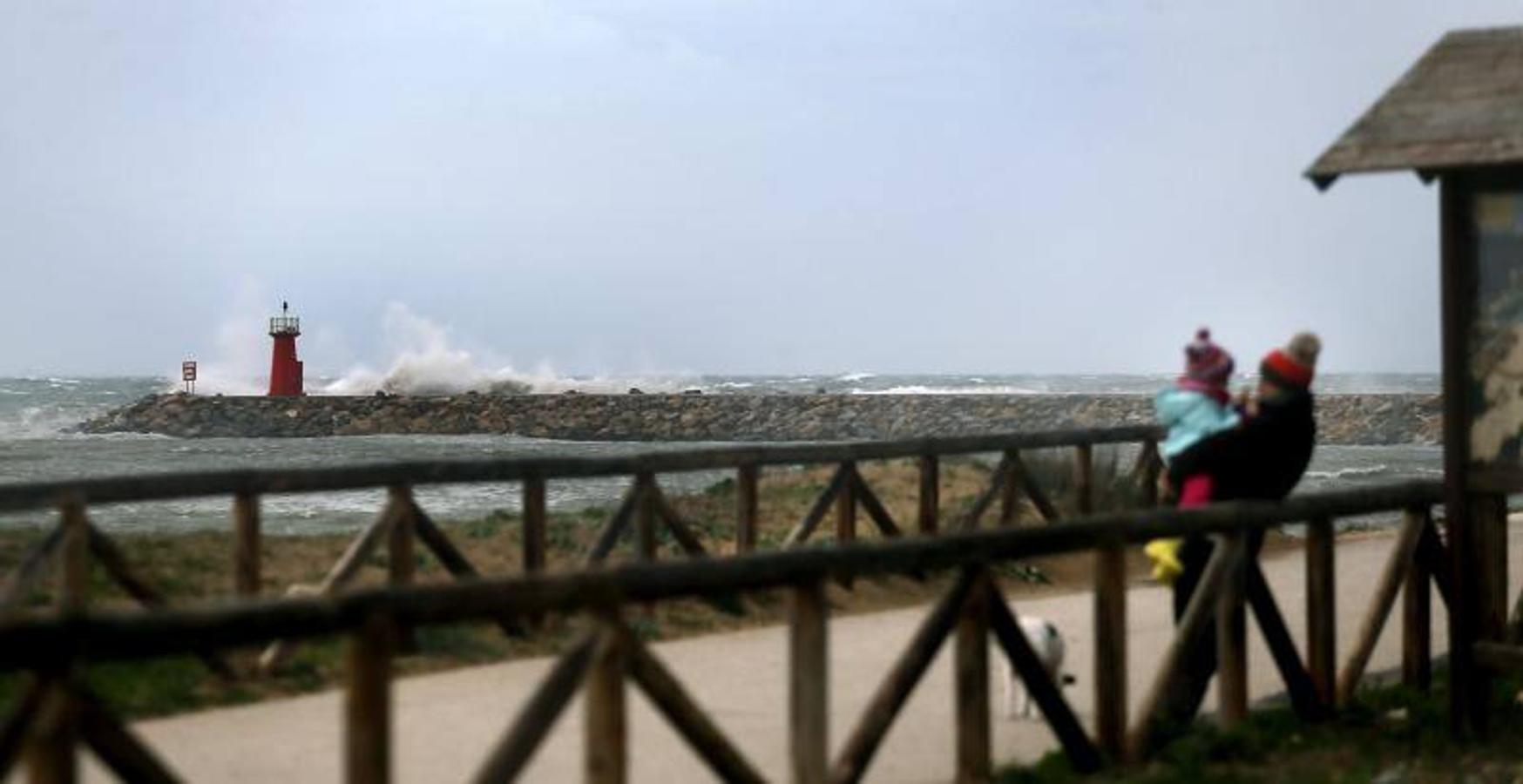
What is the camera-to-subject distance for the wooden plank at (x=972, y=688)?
7898 millimetres

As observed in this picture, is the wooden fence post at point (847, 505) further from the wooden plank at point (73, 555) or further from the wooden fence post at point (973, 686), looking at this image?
the wooden fence post at point (973, 686)

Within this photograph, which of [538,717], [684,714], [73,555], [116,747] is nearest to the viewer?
[116,747]

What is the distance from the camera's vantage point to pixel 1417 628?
34.9 ft

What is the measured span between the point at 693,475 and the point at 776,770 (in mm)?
34620

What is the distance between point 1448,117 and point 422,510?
584 cm

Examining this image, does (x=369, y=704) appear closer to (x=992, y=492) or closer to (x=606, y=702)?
(x=606, y=702)

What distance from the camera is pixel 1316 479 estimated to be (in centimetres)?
4347

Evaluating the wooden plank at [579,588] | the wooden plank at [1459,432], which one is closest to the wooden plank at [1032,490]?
the wooden plank at [1459,432]

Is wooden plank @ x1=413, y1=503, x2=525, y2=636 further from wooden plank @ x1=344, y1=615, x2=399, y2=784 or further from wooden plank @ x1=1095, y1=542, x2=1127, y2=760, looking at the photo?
wooden plank @ x1=344, y1=615, x2=399, y2=784

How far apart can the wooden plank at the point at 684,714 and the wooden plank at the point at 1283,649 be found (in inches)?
119

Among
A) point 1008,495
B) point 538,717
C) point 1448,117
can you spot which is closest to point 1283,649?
point 1448,117

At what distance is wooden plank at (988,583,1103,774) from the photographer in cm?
809

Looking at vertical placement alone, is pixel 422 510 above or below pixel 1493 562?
above

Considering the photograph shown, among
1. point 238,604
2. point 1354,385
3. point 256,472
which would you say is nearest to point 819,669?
point 238,604
